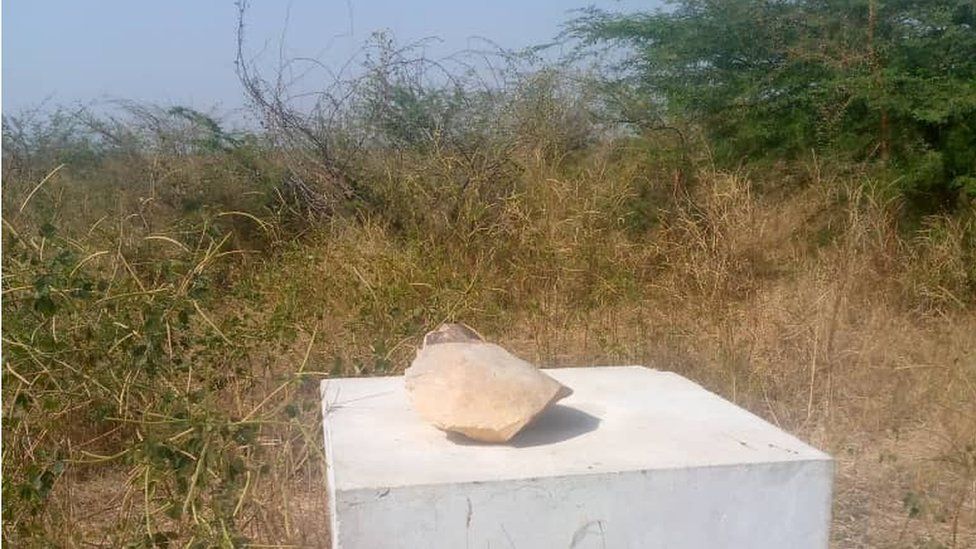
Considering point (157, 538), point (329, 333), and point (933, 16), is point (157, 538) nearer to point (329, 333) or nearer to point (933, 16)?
point (329, 333)

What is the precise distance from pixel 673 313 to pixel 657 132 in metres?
2.58

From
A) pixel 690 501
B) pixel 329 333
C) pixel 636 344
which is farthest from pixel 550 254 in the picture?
pixel 690 501

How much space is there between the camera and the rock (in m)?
1.98

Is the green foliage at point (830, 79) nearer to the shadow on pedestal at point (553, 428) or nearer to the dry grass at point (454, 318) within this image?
the dry grass at point (454, 318)

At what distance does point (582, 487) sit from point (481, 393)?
321mm

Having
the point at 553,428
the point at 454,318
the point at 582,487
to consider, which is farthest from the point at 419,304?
the point at 582,487

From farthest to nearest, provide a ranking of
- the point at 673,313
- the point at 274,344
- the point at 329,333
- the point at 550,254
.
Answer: the point at 550,254 → the point at 673,313 → the point at 329,333 → the point at 274,344

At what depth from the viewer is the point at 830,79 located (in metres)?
6.30

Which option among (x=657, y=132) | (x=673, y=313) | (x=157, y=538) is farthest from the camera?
(x=657, y=132)

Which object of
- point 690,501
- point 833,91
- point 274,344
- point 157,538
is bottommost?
point 157,538

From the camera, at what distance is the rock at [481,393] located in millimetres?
1979

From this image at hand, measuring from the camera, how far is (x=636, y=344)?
4.34m

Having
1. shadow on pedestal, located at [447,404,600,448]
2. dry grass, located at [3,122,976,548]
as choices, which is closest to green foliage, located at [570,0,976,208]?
dry grass, located at [3,122,976,548]

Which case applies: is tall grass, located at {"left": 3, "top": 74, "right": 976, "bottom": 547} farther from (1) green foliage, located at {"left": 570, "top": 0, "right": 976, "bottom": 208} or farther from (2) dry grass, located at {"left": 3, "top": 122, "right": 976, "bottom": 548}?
(1) green foliage, located at {"left": 570, "top": 0, "right": 976, "bottom": 208}
